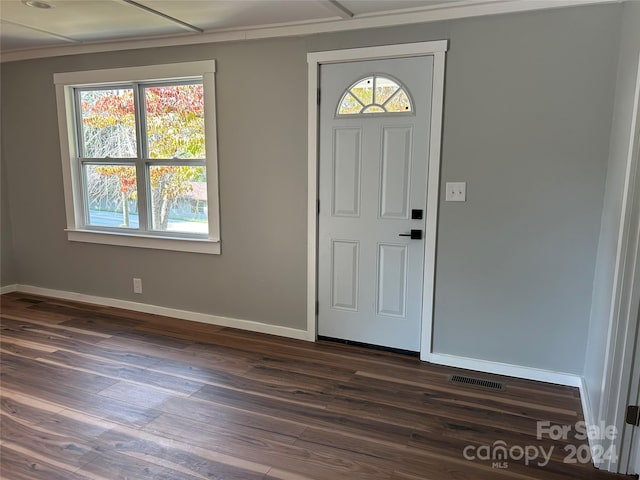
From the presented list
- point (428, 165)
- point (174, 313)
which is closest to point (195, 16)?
point (428, 165)

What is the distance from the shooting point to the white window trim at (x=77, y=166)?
11.6 ft

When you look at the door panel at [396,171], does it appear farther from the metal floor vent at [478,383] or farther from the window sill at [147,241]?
the window sill at [147,241]

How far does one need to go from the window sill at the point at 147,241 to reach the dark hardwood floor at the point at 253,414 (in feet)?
2.45

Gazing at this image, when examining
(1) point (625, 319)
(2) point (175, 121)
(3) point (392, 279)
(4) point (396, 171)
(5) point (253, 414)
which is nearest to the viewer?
(1) point (625, 319)

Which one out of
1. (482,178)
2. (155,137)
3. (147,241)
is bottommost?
(147,241)

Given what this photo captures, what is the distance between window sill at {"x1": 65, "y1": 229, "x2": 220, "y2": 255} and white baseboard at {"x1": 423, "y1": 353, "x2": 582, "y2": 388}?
1976 millimetres

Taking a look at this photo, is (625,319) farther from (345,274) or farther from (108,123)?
(108,123)

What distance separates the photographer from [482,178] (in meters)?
2.83

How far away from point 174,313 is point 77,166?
5.58 feet

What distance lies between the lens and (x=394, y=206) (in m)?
3.10

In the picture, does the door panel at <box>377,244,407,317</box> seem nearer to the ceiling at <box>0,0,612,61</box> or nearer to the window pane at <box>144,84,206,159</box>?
the ceiling at <box>0,0,612,61</box>

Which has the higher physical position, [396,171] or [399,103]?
[399,103]

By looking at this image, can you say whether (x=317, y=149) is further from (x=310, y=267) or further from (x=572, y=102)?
(x=572, y=102)

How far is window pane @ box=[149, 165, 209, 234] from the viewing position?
12.3ft
